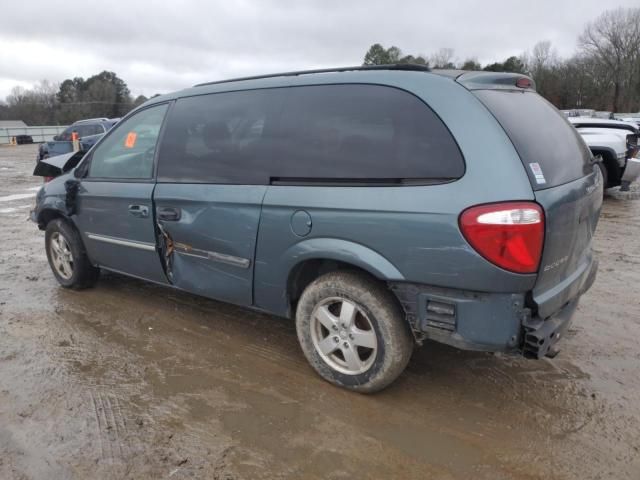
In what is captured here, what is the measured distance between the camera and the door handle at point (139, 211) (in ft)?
12.5

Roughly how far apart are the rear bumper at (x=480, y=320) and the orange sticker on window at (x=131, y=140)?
2592mm

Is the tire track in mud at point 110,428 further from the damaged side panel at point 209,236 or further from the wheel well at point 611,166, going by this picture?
the wheel well at point 611,166

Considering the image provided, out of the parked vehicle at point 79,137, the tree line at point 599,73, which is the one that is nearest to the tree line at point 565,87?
the tree line at point 599,73

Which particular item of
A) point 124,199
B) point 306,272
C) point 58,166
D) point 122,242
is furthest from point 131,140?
point 306,272

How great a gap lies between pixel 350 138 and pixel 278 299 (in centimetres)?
114

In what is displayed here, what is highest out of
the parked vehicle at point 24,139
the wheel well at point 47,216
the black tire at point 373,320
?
the parked vehicle at point 24,139

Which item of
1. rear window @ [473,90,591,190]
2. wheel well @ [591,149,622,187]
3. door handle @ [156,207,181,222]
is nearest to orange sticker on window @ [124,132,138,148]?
door handle @ [156,207,181,222]

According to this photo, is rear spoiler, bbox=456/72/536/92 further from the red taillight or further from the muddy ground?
the muddy ground

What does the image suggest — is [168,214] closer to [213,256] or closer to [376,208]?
[213,256]

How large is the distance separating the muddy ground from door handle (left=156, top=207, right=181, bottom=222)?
0.94m

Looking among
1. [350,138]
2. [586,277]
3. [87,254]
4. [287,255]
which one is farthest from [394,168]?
[87,254]

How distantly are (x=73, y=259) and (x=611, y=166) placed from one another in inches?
353

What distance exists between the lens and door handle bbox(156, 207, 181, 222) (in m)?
3.58

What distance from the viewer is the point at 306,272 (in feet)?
10.3
